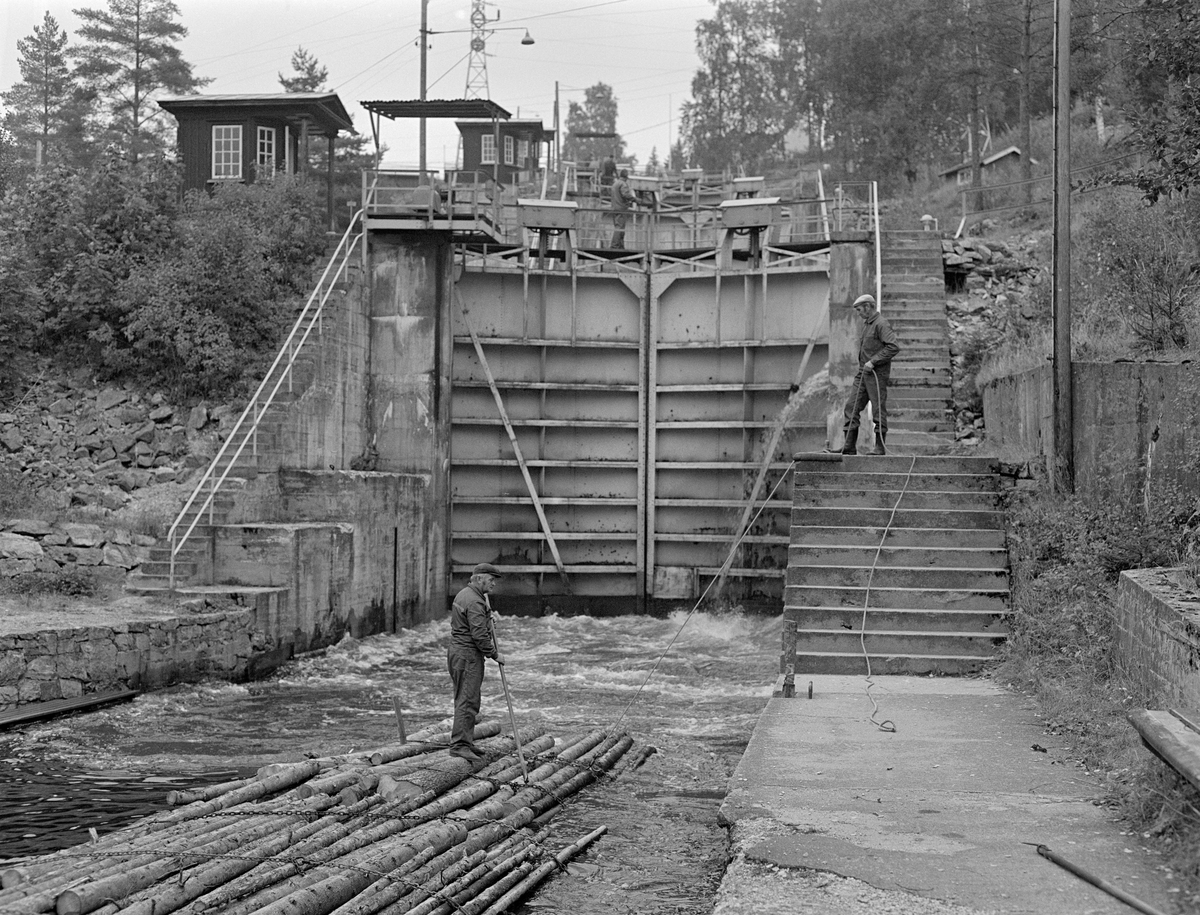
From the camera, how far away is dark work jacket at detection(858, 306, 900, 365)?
1482 centimetres

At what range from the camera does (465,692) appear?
9508 millimetres

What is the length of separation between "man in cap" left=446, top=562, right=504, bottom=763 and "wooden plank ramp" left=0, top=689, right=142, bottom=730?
4422 mm

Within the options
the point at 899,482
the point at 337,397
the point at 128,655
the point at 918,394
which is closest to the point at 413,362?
the point at 337,397

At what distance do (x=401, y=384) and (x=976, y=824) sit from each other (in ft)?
52.2

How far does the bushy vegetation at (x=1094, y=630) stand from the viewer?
6.86 metres

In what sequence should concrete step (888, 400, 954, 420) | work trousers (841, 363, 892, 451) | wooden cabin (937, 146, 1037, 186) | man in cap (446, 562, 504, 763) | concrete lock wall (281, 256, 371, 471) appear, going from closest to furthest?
man in cap (446, 562, 504, 763)
work trousers (841, 363, 892, 451)
concrete step (888, 400, 954, 420)
concrete lock wall (281, 256, 371, 471)
wooden cabin (937, 146, 1037, 186)

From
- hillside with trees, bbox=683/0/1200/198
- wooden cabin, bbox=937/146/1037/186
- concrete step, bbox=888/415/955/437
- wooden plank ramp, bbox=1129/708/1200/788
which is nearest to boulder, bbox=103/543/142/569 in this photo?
concrete step, bbox=888/415/955/437

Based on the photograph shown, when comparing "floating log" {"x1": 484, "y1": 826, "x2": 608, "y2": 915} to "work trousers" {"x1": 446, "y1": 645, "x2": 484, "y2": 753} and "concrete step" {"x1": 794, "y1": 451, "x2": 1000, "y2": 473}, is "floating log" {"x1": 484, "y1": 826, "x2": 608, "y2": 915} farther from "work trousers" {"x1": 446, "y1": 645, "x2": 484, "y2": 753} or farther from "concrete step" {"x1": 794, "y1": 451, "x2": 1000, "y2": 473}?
"concrete step" {"x1": 794, "y1": 451, "x2": 1000, "y2": 473}

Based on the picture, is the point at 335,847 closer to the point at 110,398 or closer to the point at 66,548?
the point at 66,548

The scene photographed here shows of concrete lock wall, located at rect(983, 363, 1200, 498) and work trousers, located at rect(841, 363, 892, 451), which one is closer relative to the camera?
concrete lock wall, located at rect(983, 363, 1200, 498)

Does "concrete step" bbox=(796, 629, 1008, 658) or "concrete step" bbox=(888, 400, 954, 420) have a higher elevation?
"concrete step" bbox=(888, 400, 954, 420)

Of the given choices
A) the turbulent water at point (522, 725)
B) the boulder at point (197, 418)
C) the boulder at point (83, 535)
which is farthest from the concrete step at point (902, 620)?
the boulder at point (197, 418)

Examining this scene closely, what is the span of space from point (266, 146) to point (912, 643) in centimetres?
2153

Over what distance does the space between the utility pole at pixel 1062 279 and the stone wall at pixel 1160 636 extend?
3.84 metres
